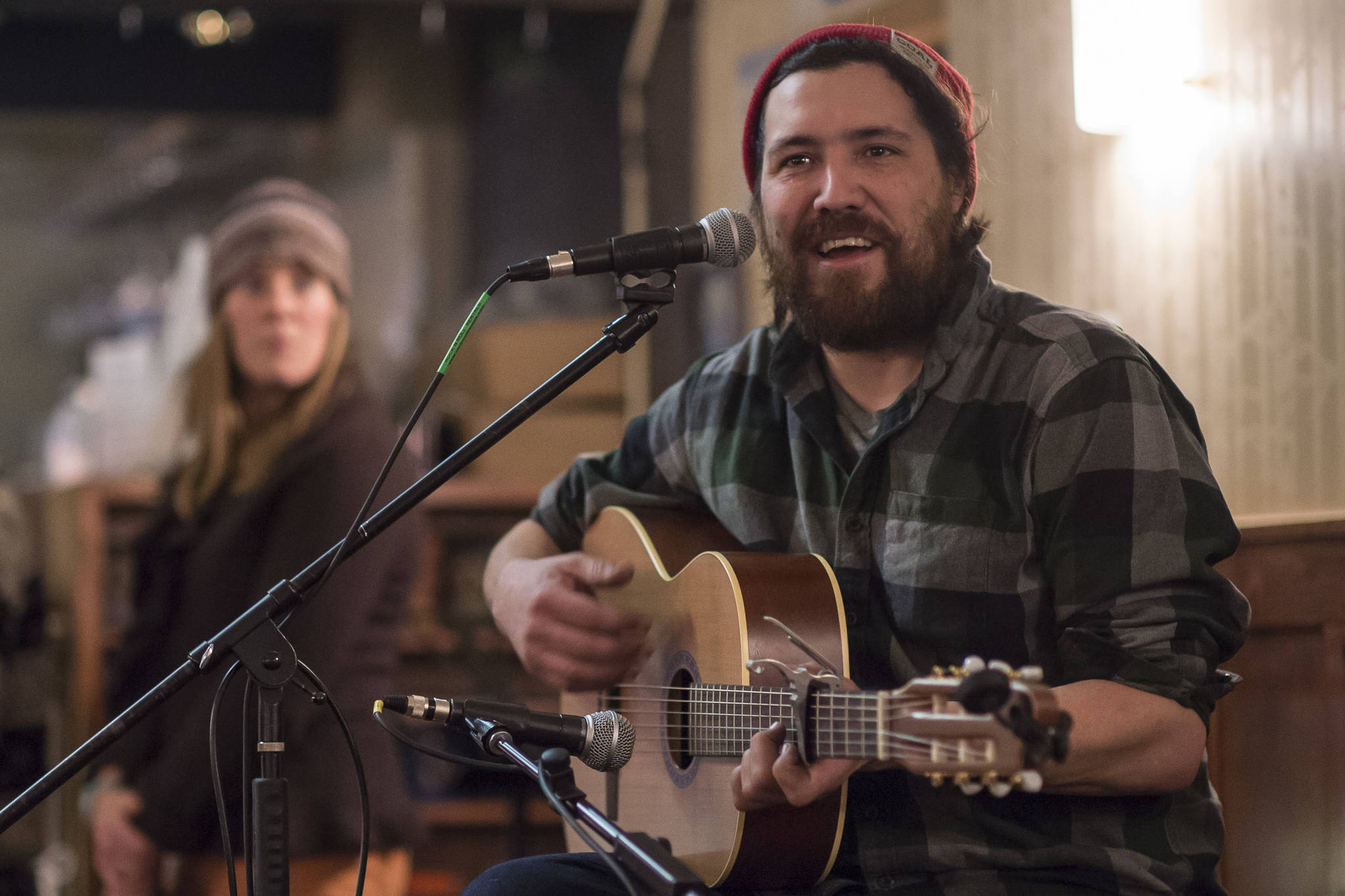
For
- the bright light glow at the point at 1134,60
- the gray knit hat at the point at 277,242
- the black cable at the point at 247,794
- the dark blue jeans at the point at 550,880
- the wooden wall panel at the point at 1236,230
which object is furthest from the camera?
the gray knit hat at the point at 277,242

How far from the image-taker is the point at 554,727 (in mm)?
1147

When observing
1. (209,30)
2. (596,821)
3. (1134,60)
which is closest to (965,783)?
(596,821)

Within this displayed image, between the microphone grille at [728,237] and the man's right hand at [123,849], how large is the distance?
5.75 ft

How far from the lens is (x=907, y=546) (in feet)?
4.77

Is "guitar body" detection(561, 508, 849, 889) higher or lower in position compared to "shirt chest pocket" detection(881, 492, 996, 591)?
lower

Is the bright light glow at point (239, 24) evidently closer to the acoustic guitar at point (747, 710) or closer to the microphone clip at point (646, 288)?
the acoustic guitar at point (747, 710)

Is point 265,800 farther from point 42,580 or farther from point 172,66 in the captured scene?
point 172,66

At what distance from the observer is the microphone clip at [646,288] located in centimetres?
132

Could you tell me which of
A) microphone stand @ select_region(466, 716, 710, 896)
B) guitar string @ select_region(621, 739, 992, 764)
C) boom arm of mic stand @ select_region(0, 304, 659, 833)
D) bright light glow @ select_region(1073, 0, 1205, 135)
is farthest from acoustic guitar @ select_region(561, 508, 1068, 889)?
bright light glow @ select_region(1073, 0, 1205, 135)

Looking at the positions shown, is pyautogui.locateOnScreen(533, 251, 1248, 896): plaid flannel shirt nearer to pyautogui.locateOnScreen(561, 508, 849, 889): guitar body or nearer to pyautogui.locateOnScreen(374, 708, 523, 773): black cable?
pyautogui.locateOnScreen(561, 508, 849, 889): guitar body

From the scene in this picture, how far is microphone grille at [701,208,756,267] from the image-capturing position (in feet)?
4.40

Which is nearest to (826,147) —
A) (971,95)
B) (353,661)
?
(971,95)

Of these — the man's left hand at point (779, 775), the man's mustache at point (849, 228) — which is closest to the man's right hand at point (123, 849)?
the man's left hand at point (779, 775)

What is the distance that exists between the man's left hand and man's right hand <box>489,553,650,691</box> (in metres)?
0.43
